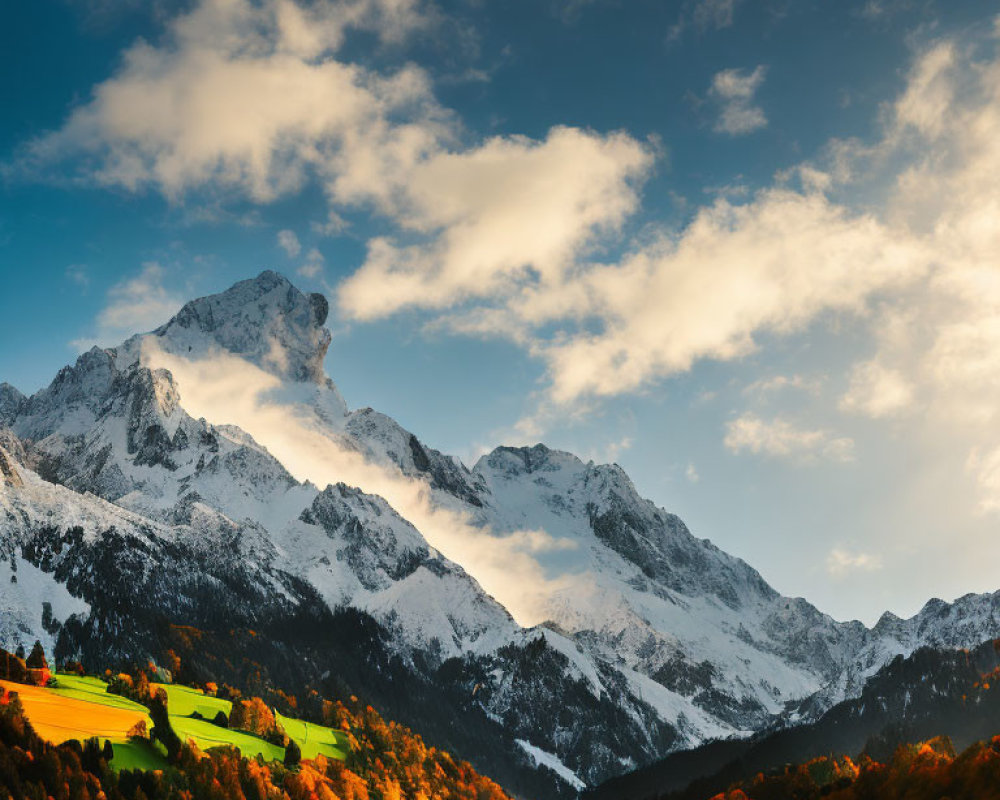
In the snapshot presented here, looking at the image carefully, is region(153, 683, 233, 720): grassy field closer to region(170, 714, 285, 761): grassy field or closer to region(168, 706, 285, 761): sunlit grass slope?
region(168, 706, 285, 761): sunlit grass slope

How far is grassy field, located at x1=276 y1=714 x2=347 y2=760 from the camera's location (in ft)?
526

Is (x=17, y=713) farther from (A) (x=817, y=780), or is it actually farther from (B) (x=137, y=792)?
(A) (x=817, y=780)

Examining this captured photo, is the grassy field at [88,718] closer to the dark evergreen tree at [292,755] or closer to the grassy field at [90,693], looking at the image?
the grassy field at [90,693]

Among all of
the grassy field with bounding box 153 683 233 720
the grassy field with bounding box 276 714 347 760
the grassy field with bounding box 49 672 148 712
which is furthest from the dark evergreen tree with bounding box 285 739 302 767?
the grassy field with bounding box 49 672 148 712

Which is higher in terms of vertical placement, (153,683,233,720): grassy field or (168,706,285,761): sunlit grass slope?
(153,683,233,720): grassy field

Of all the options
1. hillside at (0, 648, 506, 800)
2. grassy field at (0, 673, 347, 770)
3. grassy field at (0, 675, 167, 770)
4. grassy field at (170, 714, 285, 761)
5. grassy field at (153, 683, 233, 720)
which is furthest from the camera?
grassy field at (153, 683, 233, 720)

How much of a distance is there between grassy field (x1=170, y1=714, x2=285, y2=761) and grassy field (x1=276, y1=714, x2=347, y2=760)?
11.9m

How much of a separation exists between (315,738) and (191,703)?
85.5 ft

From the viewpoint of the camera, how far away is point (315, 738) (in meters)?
173

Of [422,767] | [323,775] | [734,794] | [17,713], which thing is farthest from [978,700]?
[17,713]

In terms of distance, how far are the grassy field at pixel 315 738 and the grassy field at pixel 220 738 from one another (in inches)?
468

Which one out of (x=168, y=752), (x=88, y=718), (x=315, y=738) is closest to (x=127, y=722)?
(x=88, y=718)

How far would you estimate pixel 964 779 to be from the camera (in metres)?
120

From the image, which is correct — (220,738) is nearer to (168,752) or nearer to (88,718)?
(168,752)
